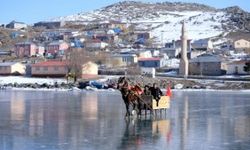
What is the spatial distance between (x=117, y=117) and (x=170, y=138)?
7861 mm

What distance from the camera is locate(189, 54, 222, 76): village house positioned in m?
112

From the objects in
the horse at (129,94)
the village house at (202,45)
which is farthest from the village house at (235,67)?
the horse at (129,94)

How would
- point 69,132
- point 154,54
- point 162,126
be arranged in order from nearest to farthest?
point 69,132, point 162,126, point 154,54

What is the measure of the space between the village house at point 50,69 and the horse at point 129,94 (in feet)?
263

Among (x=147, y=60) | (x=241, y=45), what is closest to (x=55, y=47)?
(x=147, y=60)

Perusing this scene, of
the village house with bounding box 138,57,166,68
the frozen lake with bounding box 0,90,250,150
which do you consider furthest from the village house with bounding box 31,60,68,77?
the frozen lake with bounding box 0,90,250,150

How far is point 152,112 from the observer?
25.8 meters

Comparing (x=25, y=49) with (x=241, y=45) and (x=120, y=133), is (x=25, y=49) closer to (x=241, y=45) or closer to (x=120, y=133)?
(x=241, y=45)

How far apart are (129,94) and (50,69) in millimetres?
84722

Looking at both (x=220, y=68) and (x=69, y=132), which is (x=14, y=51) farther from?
(x=69, y=132)

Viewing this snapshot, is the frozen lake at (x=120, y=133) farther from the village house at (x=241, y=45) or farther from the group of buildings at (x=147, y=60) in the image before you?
the village house at (x=241, y=45)

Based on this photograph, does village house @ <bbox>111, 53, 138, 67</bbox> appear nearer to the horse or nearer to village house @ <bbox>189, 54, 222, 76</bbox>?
village house @ <bbox>189, 54, 222, 76</bbox>

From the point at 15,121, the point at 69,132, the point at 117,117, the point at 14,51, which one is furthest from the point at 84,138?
the point at 14,51

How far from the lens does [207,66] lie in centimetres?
11300
